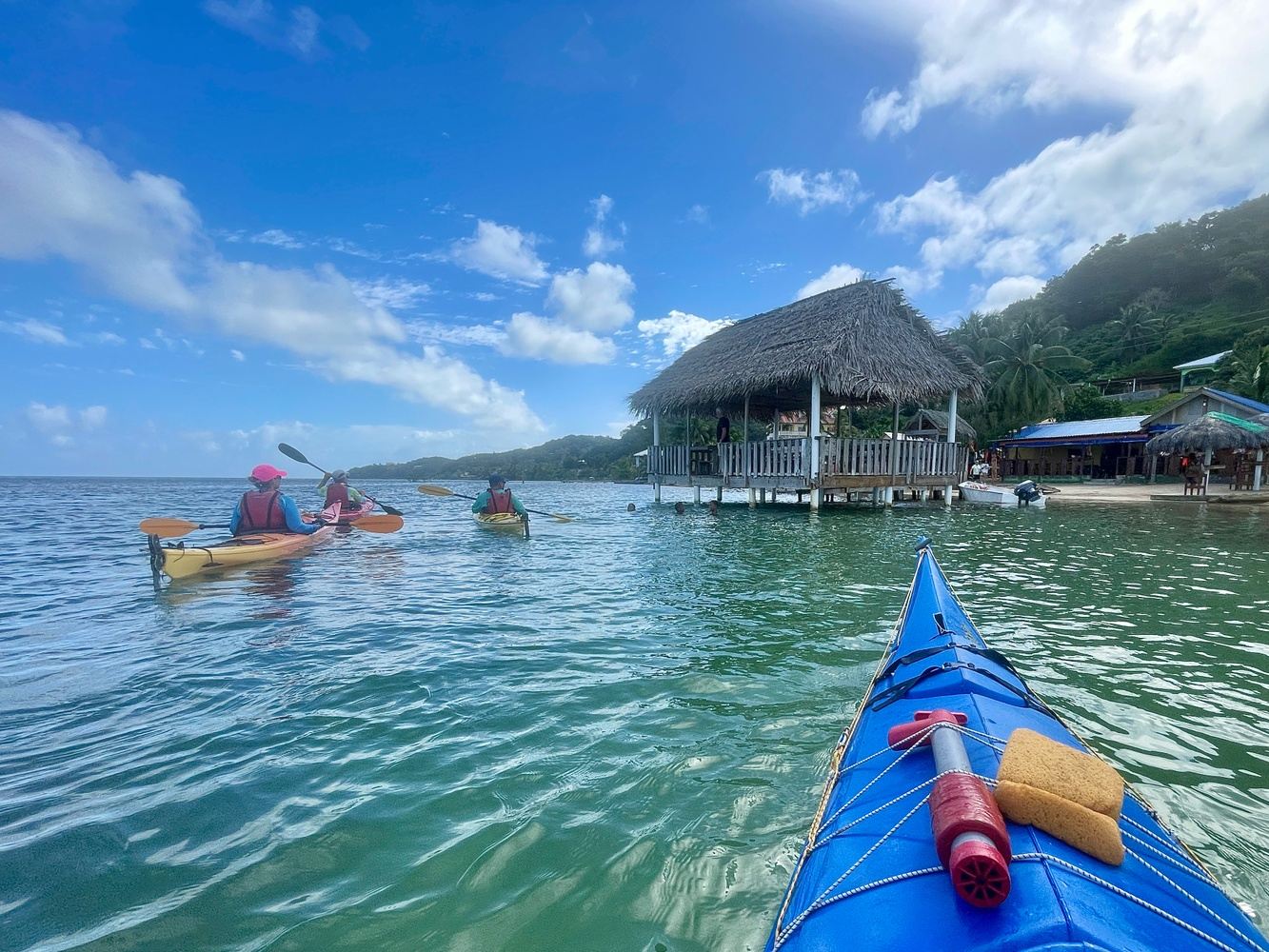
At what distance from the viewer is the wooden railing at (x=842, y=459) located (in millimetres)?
15242

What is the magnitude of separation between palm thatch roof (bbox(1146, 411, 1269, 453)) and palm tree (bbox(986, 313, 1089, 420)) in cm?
1295

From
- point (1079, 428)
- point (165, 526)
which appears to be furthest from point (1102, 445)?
point (165, 526)

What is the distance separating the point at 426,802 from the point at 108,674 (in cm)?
353

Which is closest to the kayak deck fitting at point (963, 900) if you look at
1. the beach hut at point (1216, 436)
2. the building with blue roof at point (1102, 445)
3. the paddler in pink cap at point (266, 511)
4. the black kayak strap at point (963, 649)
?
the black kayak strap at point (963, 649)

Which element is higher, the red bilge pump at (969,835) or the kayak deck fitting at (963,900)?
the red bilge pump at (969,835)

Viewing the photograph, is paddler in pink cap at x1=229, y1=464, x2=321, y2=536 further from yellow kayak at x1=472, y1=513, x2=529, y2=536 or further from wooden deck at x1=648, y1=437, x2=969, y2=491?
wooden deck at x1=648, y1=437, x2=969, y2=491

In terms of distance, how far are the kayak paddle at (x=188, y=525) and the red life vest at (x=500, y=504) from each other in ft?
6.68

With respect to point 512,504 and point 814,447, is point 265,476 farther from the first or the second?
point 814,447

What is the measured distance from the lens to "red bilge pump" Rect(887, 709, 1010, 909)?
47.4 inches

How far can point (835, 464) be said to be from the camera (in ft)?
49.9

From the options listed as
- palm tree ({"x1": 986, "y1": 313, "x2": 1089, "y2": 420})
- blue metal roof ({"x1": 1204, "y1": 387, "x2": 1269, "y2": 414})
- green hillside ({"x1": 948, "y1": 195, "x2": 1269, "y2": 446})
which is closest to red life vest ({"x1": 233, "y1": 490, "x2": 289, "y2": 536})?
green hillside ({"x1": 948, "y1": 195, "x2": 1269, "y2": 446})

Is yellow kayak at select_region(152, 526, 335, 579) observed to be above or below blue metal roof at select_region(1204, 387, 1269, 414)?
below

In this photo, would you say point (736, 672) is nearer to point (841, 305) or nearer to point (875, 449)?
point (875, 449)

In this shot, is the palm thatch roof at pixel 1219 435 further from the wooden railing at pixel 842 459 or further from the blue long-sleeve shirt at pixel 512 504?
the blue long-sleeve shirt at pixel 512 504
